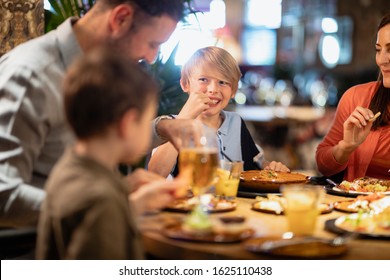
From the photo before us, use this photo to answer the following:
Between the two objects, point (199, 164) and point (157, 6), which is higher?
point (157, 6)

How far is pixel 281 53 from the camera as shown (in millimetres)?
22391

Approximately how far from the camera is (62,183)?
1.25m

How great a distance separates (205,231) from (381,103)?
1648mm

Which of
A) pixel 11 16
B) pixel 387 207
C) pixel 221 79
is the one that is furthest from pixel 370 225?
pixel 11 16

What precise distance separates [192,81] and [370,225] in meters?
1.28

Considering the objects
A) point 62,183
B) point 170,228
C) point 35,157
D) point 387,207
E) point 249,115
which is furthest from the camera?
point 249,115

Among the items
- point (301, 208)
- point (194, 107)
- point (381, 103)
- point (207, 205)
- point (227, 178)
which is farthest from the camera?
point (381, 103)

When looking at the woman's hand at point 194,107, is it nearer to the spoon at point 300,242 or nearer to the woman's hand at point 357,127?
the woman's hand at point 357,127

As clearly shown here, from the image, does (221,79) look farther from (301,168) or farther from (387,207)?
(301,168)

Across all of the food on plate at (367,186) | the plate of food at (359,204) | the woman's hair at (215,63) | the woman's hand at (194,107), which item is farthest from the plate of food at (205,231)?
the woman's hair at (215,63)

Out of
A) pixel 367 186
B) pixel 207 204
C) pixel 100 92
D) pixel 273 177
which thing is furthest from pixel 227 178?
pixel 100 92

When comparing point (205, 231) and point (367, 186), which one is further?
point (367, 186)

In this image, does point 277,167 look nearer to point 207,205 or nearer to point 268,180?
point 268,180

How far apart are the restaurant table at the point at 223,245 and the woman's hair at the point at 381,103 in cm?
118
